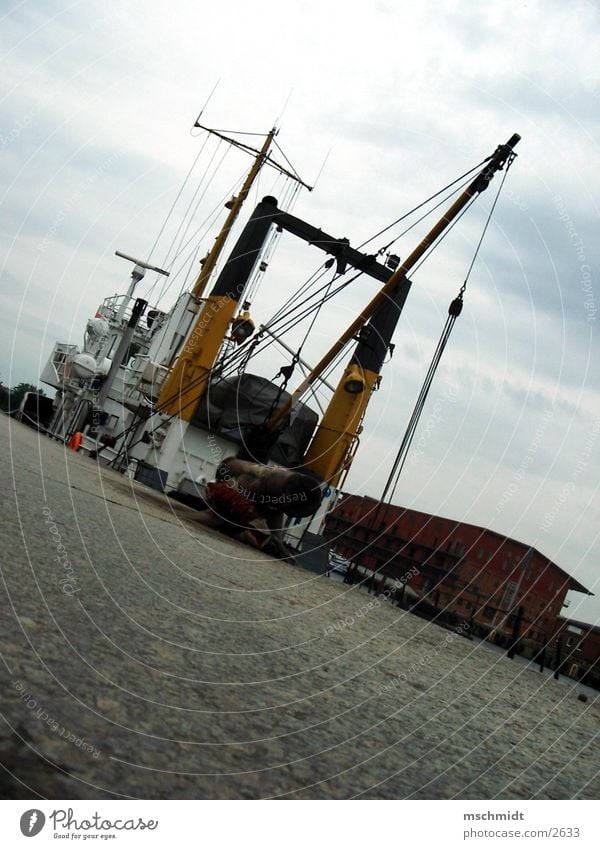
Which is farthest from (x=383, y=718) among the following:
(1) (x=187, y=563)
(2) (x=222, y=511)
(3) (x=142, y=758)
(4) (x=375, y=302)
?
(4) (x=375, y=302)

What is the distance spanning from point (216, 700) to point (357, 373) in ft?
43.5

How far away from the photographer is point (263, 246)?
52.4 ft

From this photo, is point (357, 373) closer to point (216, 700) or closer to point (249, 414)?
point (249, 414)

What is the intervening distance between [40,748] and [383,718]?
60.9 inches

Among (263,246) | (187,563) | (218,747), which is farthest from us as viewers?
(263,246)

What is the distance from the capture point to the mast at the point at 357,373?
49.9 ft

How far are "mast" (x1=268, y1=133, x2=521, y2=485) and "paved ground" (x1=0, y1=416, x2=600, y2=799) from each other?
1010cm

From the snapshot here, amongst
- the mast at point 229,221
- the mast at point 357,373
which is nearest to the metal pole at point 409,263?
the mast at point 357,373

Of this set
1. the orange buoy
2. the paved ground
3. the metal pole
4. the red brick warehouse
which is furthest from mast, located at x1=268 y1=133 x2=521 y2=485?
the red brick warehouse

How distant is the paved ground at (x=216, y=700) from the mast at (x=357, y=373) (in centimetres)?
1010

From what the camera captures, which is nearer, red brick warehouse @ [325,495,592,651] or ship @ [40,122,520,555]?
ship @ [40,122,520,555]

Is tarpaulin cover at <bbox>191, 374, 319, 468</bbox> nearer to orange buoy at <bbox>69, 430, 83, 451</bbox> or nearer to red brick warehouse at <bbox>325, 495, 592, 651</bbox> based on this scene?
orange buoy at <bbox>69, 430, 83, 451</bbox>

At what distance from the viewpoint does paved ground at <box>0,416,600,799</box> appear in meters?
1.73
